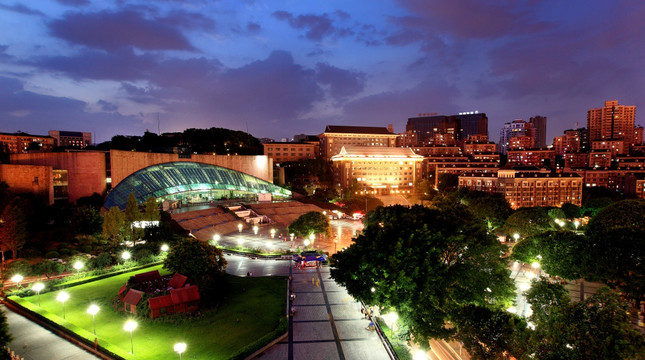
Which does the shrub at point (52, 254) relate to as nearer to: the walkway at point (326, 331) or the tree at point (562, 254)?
the walkway at point (326, 331)

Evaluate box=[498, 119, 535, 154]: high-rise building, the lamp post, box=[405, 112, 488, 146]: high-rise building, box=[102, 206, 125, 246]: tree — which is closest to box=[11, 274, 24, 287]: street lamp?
the lamp post

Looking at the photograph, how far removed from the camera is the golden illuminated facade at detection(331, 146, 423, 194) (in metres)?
87.3

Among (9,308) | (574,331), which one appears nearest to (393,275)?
(574,331)

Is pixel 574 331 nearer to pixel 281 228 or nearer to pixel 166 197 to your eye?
pixel 281 228

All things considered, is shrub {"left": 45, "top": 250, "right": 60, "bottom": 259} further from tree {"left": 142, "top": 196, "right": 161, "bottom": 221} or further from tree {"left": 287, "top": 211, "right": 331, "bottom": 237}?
tree {"left": 287, "top": 211, "right": 331, "bottom": 237}

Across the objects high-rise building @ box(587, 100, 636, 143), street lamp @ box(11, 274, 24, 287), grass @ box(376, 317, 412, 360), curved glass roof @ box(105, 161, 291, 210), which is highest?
high-rise building @ box(587, 100, 636, 143)

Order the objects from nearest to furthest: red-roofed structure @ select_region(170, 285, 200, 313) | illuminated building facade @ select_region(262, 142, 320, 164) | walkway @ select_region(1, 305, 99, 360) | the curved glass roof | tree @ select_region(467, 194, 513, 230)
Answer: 1. walkway @ select_region(1, 305, 99, 360)
2. red-roofed structure @ select_region(170, 285, 200, 313)
3. the curved glass roof
4. tree @ select_region(467, 194, 513, 230)
5. illuminated building facade @ select_region(262, 142, 320, 164)

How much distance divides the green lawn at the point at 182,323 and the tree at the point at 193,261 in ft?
6.97

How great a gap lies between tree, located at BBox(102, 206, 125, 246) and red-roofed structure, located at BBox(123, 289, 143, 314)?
1143cm

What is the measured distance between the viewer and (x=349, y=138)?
332 feet

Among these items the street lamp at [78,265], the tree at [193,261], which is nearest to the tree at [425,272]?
the tree at [193,261]

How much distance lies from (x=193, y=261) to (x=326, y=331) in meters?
8.81

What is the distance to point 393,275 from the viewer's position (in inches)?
650

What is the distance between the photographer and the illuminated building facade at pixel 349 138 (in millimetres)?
100062
